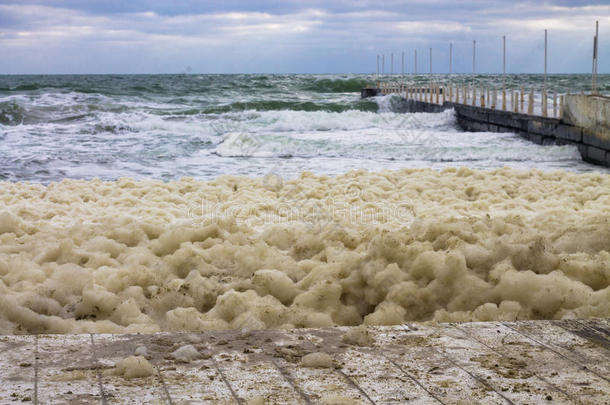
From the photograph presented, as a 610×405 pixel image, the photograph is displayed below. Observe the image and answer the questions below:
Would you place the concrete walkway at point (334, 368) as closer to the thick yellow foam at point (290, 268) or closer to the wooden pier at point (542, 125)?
the thick yellow foam at point (290, 268)

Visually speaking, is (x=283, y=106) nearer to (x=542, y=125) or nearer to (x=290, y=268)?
(x=542, y=125)

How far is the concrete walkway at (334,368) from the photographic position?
243 centimetres

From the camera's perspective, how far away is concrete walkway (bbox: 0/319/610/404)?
7.96 ft

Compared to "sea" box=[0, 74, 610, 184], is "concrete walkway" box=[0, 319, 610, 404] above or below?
above

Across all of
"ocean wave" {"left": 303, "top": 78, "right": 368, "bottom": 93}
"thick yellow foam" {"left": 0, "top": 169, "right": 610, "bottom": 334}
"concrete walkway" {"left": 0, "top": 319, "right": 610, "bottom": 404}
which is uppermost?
"ocean wave" {"left": 303, "top": 78, "right": 368, "bottom": 93}

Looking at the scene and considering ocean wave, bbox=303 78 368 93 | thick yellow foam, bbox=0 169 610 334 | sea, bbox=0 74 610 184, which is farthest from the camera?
ocean wave, bbox=303 78 368 93

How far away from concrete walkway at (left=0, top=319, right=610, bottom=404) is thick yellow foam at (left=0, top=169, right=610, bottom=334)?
1.91 ft

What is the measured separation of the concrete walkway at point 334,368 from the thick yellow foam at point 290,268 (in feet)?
1.91

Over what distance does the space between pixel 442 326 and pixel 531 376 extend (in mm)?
637

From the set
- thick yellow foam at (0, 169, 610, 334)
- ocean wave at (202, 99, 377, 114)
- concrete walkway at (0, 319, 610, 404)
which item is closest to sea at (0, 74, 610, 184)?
ocean wave at (202, 99, 377, 114)

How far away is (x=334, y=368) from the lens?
270 centimetres

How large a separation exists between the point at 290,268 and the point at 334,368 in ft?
6.05

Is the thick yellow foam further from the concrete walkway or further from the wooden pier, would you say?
the wooden pier

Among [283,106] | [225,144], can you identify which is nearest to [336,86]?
[283,106]
